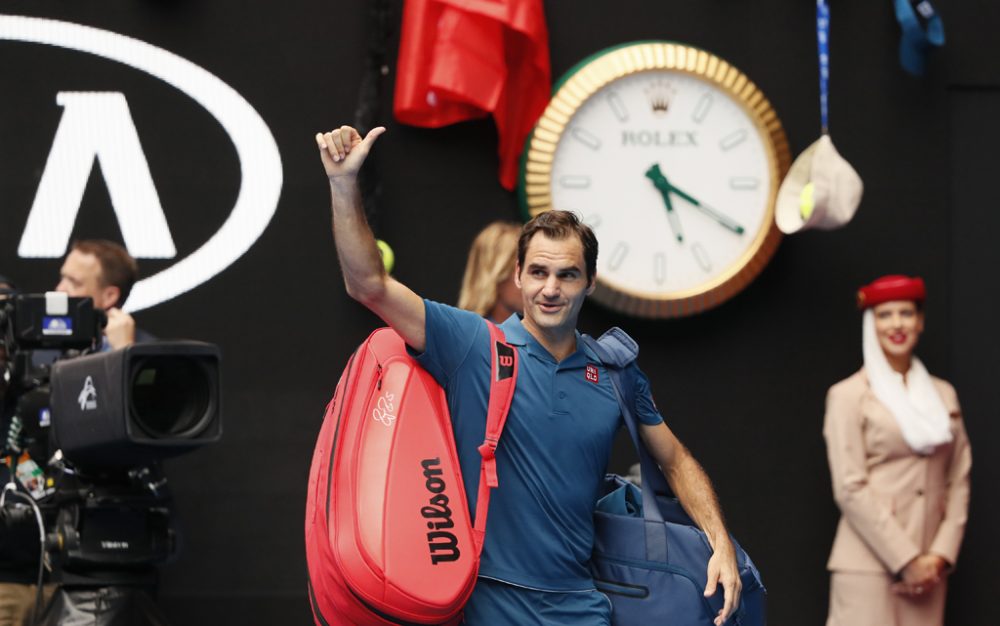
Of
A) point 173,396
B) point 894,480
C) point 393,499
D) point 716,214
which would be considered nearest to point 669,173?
point 716,214

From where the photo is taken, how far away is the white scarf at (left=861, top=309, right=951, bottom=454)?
5.41 m

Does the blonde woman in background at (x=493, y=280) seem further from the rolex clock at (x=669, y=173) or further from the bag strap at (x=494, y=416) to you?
the bag strap at (x=494, y=416)

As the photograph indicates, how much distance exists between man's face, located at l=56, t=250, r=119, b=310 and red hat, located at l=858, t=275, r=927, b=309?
250 cm

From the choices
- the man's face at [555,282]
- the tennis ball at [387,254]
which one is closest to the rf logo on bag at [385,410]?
the man's face at [555,282]

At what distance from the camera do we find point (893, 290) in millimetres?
5547

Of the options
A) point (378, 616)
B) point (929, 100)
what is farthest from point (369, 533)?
point (929, 100)

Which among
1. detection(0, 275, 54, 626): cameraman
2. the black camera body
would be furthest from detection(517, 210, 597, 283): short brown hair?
detection(0, 275, 54, 626): cameraman

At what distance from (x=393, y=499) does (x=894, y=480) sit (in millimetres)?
2719

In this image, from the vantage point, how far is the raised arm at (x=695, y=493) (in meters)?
3.47

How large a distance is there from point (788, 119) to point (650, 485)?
2.62m

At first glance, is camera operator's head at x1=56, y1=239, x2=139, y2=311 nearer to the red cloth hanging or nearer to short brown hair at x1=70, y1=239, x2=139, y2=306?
short brown hair at x1=70, y1=239, x2=139, y2=306

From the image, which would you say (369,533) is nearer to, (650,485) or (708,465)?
(650,485)

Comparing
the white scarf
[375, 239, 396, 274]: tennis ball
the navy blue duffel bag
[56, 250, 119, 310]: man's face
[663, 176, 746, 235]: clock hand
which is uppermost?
[663, 176, 746, 235]: clock hand

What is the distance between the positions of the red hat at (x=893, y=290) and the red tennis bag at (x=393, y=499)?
2.51 meters
